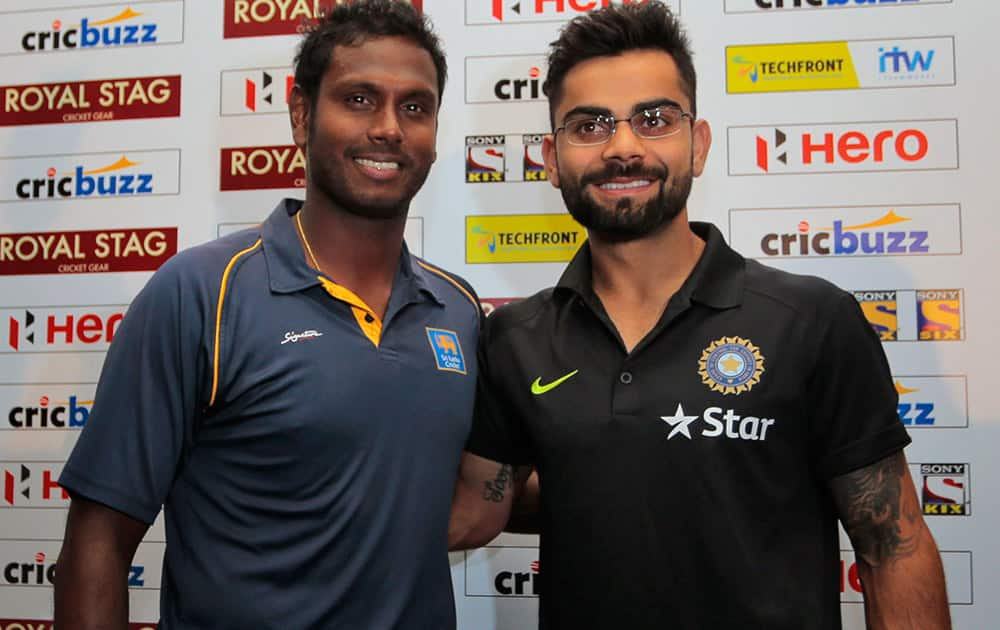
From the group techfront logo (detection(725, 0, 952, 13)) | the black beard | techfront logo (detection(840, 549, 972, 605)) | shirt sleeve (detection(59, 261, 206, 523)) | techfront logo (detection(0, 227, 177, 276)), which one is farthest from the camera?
techfront logo (detection(0, 227, 177, 276))

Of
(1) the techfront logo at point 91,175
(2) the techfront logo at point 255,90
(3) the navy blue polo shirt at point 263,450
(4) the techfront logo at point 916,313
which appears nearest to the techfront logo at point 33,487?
(1) the techfront logo at point 91,175

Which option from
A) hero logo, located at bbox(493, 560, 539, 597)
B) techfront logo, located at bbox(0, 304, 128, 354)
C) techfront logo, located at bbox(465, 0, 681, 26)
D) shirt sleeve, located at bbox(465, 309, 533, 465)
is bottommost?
hero logo, located at bbox(493, 560, 539, 597)

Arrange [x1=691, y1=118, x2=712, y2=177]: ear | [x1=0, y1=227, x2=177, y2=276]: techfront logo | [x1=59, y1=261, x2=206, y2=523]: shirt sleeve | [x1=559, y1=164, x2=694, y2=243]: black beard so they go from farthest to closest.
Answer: [x1=0, y1=227, x2=177, y2=276]: techfront logo < [x1=691, y1=118, x2=712, y2=177]: ear < [x1=559, y1=164, x2=694, y2=243]: black beard < [x1=59, y1=261, x2=206, y2=523]: shirt sleeve

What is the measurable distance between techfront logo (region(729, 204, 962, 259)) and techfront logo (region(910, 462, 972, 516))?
1.78ft

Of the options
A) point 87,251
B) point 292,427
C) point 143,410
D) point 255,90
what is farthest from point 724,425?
point 87,251

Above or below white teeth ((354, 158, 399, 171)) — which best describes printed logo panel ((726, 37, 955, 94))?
above

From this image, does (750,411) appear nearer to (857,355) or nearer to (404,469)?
(857,355)

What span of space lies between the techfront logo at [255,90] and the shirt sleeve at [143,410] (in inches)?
47.0

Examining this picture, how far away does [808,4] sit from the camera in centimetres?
216

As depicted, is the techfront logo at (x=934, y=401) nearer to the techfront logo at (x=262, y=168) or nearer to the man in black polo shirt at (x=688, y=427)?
the man in black polo shirt at (x=688, y=427)

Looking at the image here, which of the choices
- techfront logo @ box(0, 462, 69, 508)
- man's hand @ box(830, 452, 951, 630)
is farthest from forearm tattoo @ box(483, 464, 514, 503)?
techfront logo @ box(0, 462, 69, 508)

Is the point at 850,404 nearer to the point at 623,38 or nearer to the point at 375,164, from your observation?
the point at 623,38

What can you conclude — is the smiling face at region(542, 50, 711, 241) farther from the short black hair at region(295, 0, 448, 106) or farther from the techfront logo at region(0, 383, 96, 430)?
the techfront logo at region(0, 383, 96, 430)

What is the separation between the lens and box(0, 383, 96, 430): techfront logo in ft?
7.69
